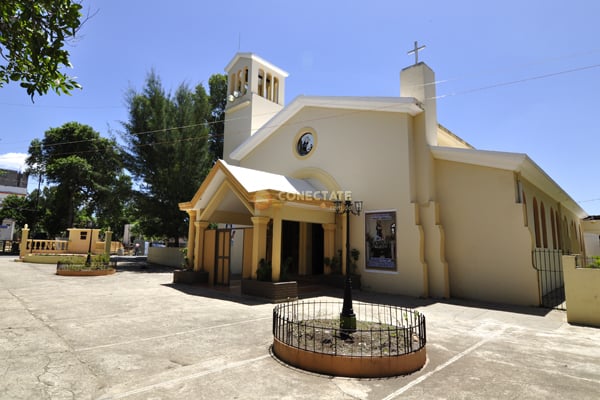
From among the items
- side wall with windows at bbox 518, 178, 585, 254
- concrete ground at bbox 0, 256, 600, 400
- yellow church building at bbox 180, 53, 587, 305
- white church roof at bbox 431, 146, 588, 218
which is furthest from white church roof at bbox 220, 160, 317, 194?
side wall with windows at bbox 518, 178, 585, 254

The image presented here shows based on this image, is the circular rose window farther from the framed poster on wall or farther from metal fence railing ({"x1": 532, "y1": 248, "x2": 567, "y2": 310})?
metal fence railing ({"x1": 532, "y1": 248, "x2": 567, "y2": 310})

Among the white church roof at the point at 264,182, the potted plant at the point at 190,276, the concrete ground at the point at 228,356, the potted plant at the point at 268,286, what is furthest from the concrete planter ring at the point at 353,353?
the potted plant at the point at 190,276

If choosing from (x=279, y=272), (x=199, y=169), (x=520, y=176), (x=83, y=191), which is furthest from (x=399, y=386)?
(x=83, y=191)

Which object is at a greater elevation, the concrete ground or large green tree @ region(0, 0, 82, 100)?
large green tree @ region(0, 0, 82, 100)

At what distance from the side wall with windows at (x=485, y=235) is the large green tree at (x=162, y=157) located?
17938 mm

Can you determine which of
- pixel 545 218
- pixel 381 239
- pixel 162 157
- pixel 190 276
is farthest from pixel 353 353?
pixel 162 157

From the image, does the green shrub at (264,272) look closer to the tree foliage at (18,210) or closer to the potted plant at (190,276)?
the potted plant at (190,276)

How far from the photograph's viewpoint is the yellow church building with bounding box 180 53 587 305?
11.4 meters

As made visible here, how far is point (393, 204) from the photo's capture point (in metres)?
13.1

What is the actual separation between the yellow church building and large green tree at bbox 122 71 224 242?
32.5ft

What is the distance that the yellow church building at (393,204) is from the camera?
37.5 feet

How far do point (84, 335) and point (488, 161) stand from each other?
40.8 ft

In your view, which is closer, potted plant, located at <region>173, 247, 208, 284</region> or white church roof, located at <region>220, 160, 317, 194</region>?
white church roof, located at <region>220, 160, 317, 194</region>

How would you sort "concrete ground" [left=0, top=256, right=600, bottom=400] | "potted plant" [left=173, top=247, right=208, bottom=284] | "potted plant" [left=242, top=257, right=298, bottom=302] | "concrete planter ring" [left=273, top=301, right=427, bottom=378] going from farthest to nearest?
"potted plant" [left=173, top=247, right=208, bottom=284] → "potted plant" [left=242, top=257, right=298, bottom=302] → "concrete planter ring" [left=273, top=301, right=427, bottom=378] → "concrete ground" [left=0, top=256, right=600, bottom=400]
